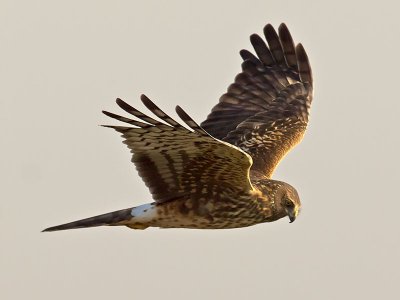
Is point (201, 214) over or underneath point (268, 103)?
underneath

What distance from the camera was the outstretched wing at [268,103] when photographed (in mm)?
11383

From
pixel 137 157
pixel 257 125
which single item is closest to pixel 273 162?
pixel 257 125

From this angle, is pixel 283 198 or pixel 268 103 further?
pixel 268 103

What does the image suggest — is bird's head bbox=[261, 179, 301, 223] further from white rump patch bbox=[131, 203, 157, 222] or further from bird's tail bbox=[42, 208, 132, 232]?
bird's tail bbox=[42, 208, 132, 232]

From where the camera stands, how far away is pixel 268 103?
12.4 meters

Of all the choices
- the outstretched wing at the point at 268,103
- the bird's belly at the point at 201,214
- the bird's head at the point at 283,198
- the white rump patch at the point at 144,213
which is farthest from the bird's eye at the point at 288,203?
the white rump patch at the point at 144,213

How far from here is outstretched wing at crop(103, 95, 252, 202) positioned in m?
8.35

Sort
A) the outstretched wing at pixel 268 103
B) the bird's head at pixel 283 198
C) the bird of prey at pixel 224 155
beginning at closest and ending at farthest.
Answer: the bird of prey at pixel 224 155, the bird's head at pixel 283 198, the outstretched wing at pixel 268 103

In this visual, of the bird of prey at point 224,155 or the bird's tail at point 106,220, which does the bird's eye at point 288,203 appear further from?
the bird's tail at point 106,220

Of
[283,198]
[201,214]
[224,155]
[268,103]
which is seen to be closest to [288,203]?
[283,198]

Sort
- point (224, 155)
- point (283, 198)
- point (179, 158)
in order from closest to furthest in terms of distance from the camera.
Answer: point (224, 155) < point (179, 158) < point (283, 198)

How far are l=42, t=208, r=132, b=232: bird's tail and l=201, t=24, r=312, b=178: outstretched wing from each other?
1.80 m

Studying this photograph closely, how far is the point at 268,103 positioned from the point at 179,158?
3472 mm

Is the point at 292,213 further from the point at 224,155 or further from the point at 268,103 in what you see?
the point at 268,103
